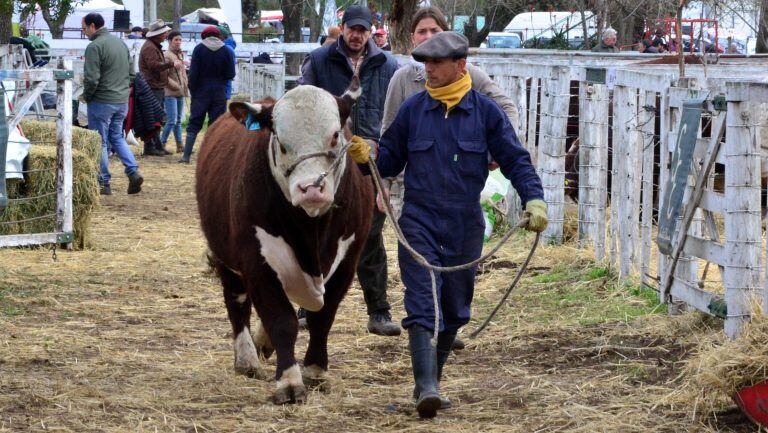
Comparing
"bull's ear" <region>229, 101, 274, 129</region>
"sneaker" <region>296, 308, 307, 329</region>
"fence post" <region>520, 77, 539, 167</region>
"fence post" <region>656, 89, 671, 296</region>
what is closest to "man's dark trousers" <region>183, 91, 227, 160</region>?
"fence post" <region>520, 77, 539, 167</region>

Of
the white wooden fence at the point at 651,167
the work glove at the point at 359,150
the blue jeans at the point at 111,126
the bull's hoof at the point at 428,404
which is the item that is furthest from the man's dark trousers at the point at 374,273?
the blue jeans at the point at 111,126

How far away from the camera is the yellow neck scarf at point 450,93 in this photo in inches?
221

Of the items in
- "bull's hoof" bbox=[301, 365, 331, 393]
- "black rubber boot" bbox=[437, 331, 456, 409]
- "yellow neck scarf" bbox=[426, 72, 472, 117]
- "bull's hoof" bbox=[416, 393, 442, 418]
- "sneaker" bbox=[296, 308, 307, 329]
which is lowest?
"sneaker" bbox=[296, 308, 307, 329]

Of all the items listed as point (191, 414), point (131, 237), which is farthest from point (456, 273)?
point (131, 237)

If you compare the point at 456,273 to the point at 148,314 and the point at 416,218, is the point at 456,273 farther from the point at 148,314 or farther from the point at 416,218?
the point at 148,314

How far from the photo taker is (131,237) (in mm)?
11672

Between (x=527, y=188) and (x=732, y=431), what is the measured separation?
4.63 feet

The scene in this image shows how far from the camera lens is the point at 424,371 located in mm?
5418

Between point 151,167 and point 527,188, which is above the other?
point 527,188

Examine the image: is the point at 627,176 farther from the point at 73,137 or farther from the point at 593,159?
the point at 73,137

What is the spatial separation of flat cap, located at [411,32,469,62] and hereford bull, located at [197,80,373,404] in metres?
0.49

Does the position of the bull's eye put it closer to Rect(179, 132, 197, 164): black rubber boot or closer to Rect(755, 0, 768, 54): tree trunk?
Rect(179, 132, 197, 164): black rubber boot

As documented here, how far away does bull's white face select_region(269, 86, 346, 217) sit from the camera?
Result: 207 inches

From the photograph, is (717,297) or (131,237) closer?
(717,297)
